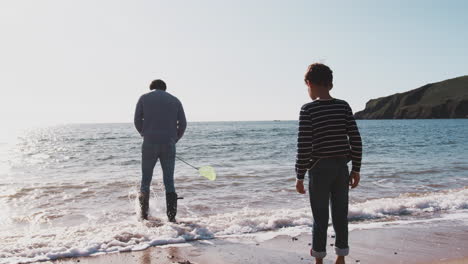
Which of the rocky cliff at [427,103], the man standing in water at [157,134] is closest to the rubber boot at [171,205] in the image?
the man standing in water at [157,134]

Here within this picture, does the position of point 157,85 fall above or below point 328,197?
above

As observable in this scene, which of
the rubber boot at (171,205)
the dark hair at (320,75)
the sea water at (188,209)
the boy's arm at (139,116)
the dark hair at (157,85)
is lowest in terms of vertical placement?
the sea water at (188,209)

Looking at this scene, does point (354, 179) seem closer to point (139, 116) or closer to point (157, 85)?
point (139, 116)

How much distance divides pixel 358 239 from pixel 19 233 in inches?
189

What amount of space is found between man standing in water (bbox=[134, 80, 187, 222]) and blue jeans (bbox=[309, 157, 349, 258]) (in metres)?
3.04

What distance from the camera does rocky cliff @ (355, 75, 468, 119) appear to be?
117 m

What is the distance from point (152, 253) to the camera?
4270mm

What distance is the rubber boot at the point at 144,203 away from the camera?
579 centimetres

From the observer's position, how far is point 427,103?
125625 mm

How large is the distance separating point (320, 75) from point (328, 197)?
1.02 metres

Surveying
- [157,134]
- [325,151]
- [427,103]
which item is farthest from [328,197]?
[427,103]

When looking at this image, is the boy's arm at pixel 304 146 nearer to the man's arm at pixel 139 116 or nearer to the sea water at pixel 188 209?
the sea water at pixel 188 209

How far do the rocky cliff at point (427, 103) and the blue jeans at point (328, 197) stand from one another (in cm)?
13034

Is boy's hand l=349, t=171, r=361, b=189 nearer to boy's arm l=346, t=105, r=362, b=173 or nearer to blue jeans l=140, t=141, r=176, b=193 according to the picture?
boy's arm l=346, t=105, r=362, b=173
